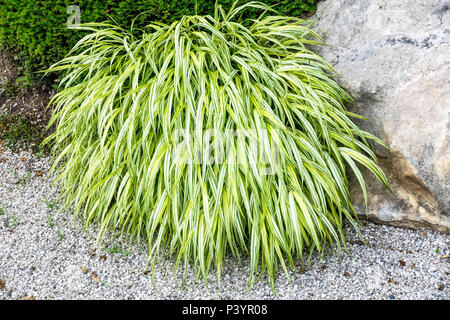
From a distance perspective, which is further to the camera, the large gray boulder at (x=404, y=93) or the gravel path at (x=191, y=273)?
the large gray boulder at (x=404, y=93)

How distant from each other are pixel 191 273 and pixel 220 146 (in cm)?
75

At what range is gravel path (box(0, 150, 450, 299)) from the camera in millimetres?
2449

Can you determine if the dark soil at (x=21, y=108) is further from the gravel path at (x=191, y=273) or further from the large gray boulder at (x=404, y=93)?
the large gray boulder at (x=404, y=93)

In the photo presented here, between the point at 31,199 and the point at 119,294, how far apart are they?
3.93 ft

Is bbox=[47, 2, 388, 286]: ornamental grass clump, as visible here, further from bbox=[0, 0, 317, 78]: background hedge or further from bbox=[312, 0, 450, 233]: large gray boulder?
bbox=[0, 0, 317, 78]: background hedge

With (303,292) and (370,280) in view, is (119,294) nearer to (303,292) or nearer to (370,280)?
(303,292)

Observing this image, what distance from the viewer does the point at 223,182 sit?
244 cm

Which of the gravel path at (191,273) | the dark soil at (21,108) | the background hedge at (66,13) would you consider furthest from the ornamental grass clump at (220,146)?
the dark soil at (21,108)

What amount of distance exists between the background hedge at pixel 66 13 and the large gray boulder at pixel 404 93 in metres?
0.57

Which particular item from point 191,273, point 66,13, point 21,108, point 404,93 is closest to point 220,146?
point 191,273

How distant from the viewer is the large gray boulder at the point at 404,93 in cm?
264

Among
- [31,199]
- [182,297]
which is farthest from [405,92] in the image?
[31,199]

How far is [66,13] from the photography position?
330cm

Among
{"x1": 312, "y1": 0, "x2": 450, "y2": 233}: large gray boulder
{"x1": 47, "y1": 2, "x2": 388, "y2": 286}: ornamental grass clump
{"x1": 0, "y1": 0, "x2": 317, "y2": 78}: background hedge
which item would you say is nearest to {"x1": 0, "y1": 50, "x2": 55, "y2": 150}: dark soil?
{"x1": 0, "y1": 0, "x2": 317, "y2": 78}: background hedge
